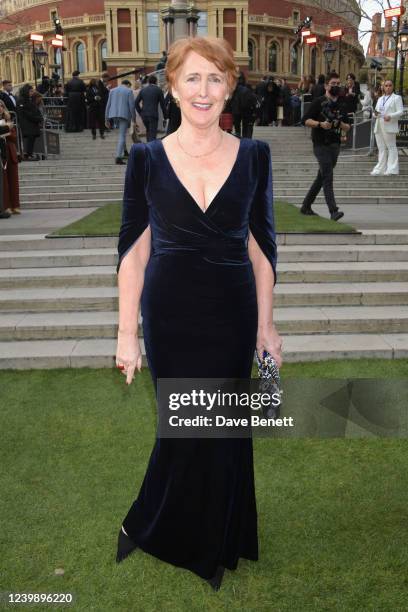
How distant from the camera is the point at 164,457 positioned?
2.60 metres

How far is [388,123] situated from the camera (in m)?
12.8

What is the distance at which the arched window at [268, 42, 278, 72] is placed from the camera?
6488cm

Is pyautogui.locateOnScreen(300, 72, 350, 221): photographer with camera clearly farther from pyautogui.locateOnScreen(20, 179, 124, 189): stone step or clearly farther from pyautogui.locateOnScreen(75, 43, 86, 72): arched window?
pyautogui.locateOnScreen(75, 43, 86, 72): arched window

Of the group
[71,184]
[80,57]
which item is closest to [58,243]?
[71,184]

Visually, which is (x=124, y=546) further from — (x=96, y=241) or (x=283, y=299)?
(x=96, y=241)

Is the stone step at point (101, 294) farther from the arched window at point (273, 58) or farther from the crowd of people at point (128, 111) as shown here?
the arched window at point (273, 58)

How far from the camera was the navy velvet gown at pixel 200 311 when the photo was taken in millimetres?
2256

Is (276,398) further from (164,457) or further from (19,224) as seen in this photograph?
(19,224)

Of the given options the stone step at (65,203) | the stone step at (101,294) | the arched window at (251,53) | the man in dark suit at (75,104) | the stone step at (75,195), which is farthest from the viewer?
the arched window at (251,53)

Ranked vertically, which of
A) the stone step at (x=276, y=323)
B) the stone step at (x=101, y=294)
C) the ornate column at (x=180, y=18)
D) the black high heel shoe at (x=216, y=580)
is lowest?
the black high heel shoe at (x=216, y=580)

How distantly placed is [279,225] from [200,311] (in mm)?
6253

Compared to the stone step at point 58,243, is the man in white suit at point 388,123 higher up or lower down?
higher up

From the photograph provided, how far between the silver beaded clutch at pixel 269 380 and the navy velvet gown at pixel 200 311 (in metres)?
0.08

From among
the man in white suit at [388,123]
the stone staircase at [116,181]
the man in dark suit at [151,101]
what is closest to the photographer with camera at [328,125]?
the stone staircase at [116,181]
